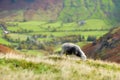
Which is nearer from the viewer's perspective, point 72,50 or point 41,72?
point 41,72

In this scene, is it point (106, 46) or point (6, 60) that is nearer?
point (6, 60)

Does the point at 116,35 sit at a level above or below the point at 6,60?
below

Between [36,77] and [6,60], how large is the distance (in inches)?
171

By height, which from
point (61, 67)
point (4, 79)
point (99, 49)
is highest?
point (4, 79)

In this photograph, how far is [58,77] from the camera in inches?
621

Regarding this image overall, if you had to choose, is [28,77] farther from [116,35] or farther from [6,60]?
[116,35]

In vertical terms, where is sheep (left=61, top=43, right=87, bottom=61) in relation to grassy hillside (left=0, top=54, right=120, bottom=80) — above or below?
below

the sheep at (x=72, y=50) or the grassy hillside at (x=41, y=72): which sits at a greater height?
the grassy hillside at (x=41, y=72)

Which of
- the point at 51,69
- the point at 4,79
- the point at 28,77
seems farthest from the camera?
the point at 51,69

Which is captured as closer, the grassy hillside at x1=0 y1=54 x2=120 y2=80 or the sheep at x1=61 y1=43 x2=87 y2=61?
the grassy hillside at x1=0 y1=54 x2=120 y2=80

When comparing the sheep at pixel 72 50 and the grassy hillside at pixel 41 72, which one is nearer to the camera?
the grassy hillside at pixel 41 72

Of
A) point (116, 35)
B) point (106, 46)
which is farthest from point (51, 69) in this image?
point (116, 35)

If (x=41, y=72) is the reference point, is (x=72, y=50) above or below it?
below

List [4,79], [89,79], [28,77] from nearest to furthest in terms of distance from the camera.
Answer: [4,79], [28,77], [89,79]
